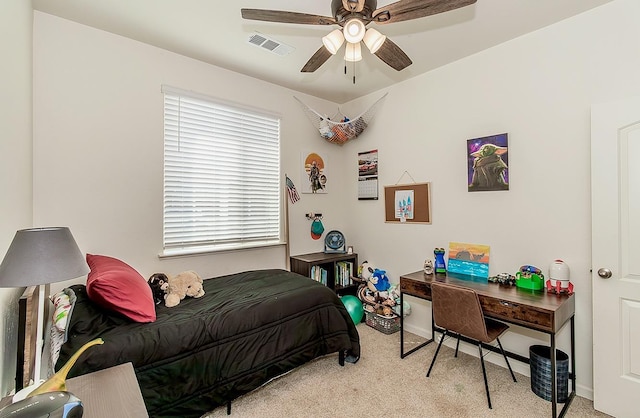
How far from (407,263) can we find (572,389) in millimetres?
1586

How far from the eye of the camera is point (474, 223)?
2.72 meters

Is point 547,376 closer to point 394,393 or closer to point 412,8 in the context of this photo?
point 394,393

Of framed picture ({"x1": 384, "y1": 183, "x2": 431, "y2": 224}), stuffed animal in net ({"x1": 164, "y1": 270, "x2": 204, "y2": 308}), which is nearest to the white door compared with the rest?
framed picture ({"x1": 384, "y1": 183, "x2": 431, "y2": 224})

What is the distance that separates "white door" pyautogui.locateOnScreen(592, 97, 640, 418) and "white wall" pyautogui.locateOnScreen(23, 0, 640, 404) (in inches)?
5.4

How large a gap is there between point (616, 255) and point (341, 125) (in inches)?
104

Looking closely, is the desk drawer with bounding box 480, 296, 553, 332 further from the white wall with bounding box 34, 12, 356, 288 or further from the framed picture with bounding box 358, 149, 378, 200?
the white wall with bounding box 34, 12, 356, 288

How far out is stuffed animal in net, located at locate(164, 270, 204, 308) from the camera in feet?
7.22

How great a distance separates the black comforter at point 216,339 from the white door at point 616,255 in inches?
67.4

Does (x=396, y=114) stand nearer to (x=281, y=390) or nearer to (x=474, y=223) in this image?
(x=474, y=223)

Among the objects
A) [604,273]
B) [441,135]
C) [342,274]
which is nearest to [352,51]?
[441,135]

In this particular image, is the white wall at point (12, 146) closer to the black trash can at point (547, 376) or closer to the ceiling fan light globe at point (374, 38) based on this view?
the ceiling fan light globe at point (374, 38)

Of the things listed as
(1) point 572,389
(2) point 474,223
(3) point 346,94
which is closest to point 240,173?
(3) point 346,94

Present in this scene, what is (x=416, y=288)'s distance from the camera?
2.61m

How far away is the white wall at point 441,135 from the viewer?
211 cm
